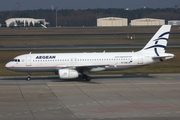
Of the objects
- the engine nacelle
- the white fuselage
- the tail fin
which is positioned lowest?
the engine nacelle

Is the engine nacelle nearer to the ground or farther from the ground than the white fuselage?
nearer to the ground

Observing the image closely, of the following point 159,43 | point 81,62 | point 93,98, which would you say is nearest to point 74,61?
point 81,62

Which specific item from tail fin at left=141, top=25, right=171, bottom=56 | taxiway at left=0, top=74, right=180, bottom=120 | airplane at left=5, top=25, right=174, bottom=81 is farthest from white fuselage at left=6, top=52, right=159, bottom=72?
taxiway at left=0, top=74, right=180, bottom=120

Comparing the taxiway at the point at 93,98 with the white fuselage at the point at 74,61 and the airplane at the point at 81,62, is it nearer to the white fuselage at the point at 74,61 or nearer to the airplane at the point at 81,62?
the airplane at the point at 81,62

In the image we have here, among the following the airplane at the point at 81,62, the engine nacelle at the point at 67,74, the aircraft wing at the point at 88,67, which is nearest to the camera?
the engine nacelle at the point at 67,74

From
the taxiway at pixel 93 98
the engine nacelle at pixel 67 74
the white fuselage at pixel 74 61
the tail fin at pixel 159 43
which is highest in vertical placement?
the tail fin at pixel 159 43

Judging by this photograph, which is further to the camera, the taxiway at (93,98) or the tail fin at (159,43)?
the tail fin at (159,43)

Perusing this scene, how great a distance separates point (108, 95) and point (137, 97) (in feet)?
8.57

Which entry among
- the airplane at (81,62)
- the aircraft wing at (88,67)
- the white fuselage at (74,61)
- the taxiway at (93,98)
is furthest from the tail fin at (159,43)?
the aircraft wing at (88,67)

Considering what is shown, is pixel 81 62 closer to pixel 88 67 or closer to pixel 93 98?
pixel 88 67

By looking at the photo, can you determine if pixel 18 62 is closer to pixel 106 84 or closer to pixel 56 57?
pixel 56 57

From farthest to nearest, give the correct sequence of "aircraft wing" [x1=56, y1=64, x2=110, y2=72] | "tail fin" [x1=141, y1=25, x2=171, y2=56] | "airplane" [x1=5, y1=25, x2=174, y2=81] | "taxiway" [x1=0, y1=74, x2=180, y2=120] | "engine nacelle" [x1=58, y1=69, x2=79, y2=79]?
1. "tail fin" [x1=141, y1=25, x2=171, y2=56]
2. "airplane" [x1=5, y1=25, x2=174, y2=81]
3. "aircraft wing" [x1=56, y1=64, x2=110, y2=72]
4. "engine nacelle" [x1=58, y1=69, x2=79, y2=79]
5. "taxiway" [x1=0, y1=74, x2=180, y2=120]

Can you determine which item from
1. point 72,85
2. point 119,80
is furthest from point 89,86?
point 119,80

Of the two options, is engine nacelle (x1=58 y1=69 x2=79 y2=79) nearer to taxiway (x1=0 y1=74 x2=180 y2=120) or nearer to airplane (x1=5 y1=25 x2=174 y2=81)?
airplane (x1=5 y1=25 x2=174 y2=81)
